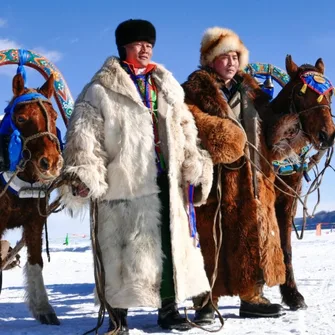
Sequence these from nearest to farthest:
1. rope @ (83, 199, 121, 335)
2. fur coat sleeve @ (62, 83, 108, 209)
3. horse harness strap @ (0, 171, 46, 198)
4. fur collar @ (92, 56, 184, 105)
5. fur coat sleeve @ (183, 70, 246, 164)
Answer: fur coat sleeve @ (62, 83, 108, 209) → rope @ (83, 199, 121, 335) → fur collar @ (92, 56, 184, 105) → fur coat sleeve @ (183, 70, 246, 164) → horse harness strap @ (0, 171, 46, 198)

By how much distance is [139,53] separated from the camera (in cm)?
373

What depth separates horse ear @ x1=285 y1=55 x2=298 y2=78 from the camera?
463 centimetres

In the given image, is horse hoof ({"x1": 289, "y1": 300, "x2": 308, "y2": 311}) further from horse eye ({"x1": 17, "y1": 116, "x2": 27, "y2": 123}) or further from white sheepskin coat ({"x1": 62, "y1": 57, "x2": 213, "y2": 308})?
horse eye ({"x1": 17, "y1": 116, "x2": 27, "y2": 123})

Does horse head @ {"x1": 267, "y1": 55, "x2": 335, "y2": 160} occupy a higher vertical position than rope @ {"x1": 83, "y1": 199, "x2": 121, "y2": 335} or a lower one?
higher

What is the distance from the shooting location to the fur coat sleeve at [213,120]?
12.4 feet

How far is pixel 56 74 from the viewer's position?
5.93 metres

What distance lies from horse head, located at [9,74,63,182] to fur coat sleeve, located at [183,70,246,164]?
42.7 inches

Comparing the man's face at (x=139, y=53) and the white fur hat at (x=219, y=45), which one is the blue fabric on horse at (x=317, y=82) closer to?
the white fur hat at (x=219, y=45)

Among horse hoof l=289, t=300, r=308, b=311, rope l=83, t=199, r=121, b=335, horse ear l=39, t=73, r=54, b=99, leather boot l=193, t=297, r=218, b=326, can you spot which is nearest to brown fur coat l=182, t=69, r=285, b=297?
leather boot l=193, t=297, r=218, b=326

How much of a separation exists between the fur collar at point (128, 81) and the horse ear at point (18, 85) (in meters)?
1.00

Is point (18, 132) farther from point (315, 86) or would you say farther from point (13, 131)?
point (315, 86)

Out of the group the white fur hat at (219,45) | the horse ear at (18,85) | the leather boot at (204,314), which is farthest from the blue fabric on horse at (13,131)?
the leather boot at (204,314)

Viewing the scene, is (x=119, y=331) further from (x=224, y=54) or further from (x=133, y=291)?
(x=224, y=54)

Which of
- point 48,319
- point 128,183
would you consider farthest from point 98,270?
point 48,319
